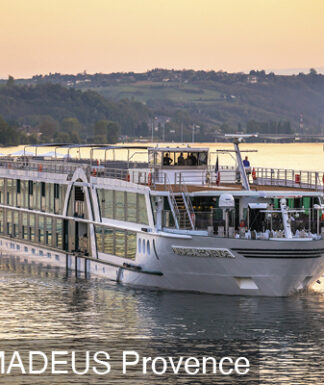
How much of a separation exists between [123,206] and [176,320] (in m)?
8.91

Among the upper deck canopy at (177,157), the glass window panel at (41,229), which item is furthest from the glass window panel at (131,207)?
the glass window panel at (41,229)

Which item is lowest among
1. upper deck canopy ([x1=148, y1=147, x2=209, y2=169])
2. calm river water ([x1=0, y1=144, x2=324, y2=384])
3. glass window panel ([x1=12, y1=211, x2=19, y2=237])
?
calm river water ([x1=0, y1=144, x2=324, y2=384])

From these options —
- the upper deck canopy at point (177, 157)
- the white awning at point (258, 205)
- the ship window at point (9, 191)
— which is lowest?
the ship window at point (9, 191)

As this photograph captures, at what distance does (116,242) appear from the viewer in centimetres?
5156

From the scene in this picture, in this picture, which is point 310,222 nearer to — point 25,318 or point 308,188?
point 308,188

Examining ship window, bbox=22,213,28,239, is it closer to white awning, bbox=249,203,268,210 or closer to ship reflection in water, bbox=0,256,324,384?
ship reflection in water, bbox=0,256,324,384

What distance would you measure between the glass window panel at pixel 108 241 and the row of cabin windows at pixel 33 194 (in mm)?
5456

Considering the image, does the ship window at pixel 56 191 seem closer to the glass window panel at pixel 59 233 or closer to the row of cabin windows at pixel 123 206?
the glass window panel at pixel 59 233

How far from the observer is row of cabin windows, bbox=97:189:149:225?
49.3 metres

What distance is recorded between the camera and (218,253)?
4550 cm

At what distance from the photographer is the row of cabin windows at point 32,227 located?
5847 cm

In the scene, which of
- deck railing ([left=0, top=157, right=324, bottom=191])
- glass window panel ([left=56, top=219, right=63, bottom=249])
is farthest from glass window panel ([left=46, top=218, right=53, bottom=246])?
deck railing ([left=0, top=157, right=324, bottom=191])

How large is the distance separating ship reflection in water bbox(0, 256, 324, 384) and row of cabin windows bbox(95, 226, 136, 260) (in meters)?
1.56

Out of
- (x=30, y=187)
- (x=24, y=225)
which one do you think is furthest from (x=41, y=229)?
(x=30, y=187)
